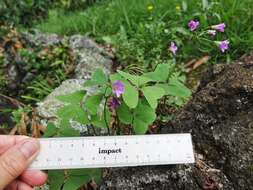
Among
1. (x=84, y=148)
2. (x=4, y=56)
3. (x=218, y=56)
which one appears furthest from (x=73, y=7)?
(x=84, y=148)

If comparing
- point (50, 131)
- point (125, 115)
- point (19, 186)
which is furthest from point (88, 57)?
point (19, 186)

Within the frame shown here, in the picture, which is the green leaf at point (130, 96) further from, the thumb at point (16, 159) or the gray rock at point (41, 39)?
the gray rock at point (41, 39)

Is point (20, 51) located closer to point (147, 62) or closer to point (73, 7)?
point (147, 62)

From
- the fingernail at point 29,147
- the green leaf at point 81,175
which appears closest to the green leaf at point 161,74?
the green leaf at point 81,175

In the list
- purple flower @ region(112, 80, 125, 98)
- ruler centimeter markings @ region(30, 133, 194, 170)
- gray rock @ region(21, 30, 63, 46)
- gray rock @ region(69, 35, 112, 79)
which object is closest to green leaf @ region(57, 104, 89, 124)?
ruler centimeter markings @ region(30, 133, 194, 170)

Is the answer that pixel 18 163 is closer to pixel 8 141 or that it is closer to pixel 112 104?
pixel 8 141
